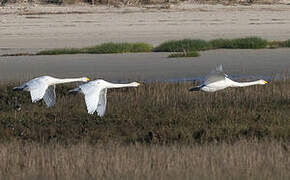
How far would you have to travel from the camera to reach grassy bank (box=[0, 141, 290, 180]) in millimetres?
9336

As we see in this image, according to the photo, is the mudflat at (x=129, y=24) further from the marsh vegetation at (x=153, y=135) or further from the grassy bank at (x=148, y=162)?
the grassy bank at (x=148, y=162)

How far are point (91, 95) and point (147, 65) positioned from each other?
51.8 ft

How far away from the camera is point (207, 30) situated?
1865 inches

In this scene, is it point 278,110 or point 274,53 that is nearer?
point 278,110

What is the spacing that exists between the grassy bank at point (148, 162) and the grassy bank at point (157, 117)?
113cm

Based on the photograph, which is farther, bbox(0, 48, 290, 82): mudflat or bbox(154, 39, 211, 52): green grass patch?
bbox(154, 39, 211, 52): green grass patch

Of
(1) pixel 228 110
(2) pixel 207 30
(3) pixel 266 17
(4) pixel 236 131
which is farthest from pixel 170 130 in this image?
(3) pixel 266 17

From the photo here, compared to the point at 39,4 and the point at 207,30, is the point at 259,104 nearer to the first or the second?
the point at 207,30

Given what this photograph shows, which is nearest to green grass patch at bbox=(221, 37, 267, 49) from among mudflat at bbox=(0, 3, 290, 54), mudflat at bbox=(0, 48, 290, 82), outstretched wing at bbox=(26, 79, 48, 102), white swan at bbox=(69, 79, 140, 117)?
mudflat at bbox=(0, 48, 290, 82)

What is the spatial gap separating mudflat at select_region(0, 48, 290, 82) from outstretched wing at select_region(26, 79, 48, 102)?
1057 cm

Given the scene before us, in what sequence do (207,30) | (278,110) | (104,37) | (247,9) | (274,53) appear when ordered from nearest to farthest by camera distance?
(278,110) → (274,53) → (104,37) → (207,30) → (247,9)

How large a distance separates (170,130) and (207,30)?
35112 mm

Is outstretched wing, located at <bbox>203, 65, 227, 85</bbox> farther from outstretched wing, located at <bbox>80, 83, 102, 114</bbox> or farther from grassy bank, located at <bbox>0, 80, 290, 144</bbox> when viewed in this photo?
outstretched wing, located at <bbox>80, 83, 102, 114</bbox>

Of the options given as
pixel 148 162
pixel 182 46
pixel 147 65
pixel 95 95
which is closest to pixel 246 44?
pixel 182 46
